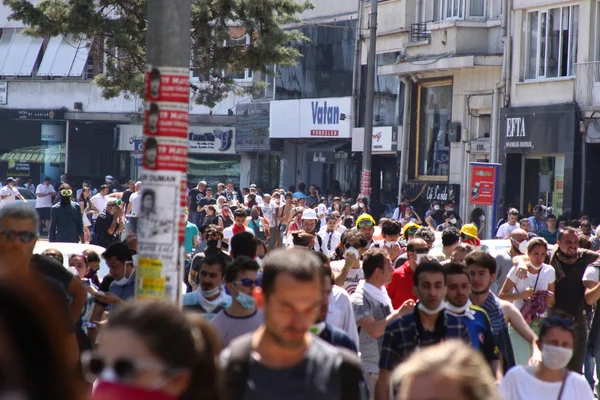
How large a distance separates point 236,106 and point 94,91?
25.1 feet

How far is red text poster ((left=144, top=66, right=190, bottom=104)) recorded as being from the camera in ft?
18.8

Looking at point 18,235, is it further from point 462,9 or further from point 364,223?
point 462,9

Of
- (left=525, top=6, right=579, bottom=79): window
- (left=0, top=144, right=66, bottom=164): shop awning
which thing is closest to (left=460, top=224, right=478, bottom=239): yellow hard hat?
(left=525, top=6, right=579, bottom=79): window

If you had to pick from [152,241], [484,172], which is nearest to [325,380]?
[152,241]

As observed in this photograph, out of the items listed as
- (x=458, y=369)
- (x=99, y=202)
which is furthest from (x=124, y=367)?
(x=99, y=202)

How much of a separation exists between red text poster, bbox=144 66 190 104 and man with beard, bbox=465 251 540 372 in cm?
283

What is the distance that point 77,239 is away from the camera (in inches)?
755

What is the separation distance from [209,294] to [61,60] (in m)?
44.4

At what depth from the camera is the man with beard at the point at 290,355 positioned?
3.82m

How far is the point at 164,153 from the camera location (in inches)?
224

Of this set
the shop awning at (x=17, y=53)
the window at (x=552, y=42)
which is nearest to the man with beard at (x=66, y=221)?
the window at (x=552, y=42)

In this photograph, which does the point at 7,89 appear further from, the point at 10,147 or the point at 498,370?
the point at 498,370

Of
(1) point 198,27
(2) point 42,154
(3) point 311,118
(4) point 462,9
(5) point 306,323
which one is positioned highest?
(4) point 462,9

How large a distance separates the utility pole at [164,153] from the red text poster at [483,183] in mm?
15454
